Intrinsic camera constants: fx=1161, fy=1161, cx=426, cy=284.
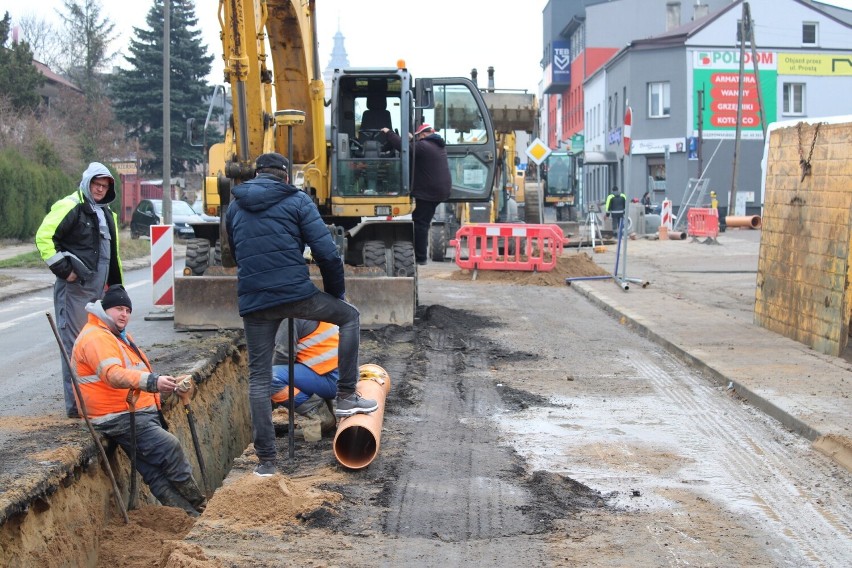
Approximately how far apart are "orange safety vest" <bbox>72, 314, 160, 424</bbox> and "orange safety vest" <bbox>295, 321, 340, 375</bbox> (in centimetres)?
123

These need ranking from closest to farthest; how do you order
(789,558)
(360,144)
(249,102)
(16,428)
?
(789,558) → (16,428) → (249,102) → (360,144)

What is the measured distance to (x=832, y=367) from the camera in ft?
35.8

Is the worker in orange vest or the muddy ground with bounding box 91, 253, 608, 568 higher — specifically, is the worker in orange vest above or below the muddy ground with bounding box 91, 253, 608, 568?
above

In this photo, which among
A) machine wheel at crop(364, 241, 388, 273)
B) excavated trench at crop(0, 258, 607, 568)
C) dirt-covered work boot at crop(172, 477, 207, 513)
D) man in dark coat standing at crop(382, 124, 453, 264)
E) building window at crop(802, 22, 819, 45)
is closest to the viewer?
excavated trench at crop(0, 258, 607, 568)

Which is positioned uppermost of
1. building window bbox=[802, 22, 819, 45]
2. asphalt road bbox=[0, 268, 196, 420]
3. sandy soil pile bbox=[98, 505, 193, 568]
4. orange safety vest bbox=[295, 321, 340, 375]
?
building window bbox=[802, 22, 819, 45]

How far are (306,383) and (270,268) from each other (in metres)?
1.52

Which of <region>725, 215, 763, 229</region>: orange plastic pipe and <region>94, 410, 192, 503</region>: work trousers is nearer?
<region>94, 410, 192, 503</region>: work trousers

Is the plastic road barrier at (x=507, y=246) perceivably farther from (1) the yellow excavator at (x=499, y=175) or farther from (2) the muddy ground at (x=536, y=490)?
(2) the muddy ground at (x=536, y=490)

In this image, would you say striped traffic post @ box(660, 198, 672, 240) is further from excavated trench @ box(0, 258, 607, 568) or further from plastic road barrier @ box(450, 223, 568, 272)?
excavated trench @ box(0, 258, 607, 568)

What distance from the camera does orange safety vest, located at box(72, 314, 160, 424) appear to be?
6.88m

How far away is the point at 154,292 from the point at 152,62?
40917 mm

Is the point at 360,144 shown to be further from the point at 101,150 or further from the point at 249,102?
the point at 101,150

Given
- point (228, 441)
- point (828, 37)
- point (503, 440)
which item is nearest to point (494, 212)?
point (228, 441)

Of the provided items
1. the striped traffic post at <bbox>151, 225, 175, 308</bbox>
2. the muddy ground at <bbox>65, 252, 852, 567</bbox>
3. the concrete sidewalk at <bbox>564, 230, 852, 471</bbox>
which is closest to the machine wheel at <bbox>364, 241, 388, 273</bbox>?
the striped traffic post at <bbox>151, 225, 175, 308</bbox>
